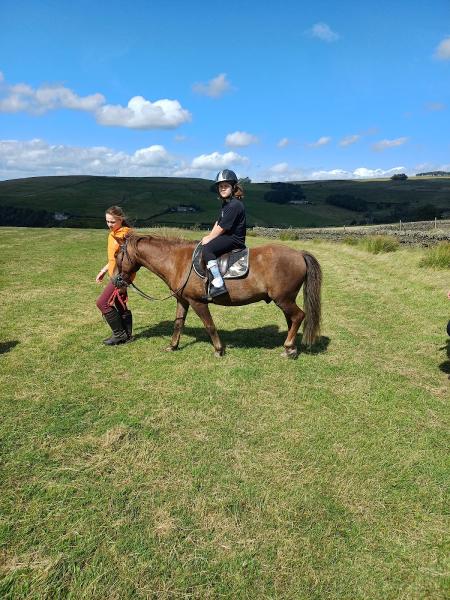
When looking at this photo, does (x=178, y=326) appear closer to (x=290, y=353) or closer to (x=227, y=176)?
(x=290, y=353)

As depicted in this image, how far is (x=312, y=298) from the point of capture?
6.71 m

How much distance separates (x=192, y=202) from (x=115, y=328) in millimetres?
89725

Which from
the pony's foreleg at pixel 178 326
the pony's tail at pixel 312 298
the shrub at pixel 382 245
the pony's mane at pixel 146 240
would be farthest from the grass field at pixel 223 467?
the shrub at pixel 382 245

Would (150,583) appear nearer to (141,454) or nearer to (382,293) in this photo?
(141,454)

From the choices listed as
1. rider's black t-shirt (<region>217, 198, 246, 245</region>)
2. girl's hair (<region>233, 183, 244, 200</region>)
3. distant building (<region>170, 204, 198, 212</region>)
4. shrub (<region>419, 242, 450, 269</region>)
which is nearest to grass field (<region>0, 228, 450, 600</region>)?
rider's black t-shirt (<region>217, 198, 246, 245</region>)

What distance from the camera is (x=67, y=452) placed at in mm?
4195

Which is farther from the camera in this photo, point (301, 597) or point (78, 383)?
point (78, 383)

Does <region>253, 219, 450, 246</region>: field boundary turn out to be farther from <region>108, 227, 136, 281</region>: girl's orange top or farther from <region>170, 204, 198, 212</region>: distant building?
<region>170, 204, 198, 212</region>: distant building

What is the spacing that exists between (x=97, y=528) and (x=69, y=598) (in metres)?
0.55

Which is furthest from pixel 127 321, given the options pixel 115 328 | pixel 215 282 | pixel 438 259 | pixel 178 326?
pixel 438 259

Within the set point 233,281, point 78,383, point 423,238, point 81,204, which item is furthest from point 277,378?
point 81,204

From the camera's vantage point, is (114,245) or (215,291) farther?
(114,245)

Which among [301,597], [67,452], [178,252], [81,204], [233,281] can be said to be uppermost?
[81,204]

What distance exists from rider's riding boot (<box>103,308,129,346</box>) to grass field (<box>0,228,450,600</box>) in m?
0.26
